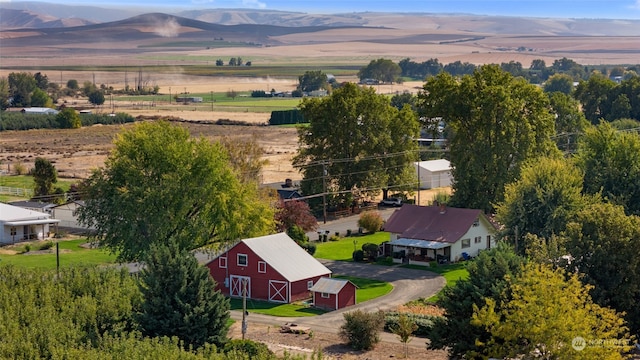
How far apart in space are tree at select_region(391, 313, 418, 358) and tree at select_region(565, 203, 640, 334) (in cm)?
688

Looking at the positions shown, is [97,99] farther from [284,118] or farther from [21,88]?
[284,118]

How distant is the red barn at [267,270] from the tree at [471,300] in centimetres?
1482

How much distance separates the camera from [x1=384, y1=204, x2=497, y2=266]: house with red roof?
62.7m

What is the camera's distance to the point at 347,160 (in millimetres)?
81125

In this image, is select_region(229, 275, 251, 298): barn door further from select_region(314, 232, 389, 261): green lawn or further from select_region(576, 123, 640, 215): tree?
select_region(576, 123, 640, 215): tree

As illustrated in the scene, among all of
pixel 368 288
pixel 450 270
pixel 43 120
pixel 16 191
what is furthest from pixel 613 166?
pixel 43 120

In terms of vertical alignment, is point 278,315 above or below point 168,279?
below

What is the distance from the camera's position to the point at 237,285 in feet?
178

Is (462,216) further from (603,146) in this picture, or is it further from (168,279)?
(168,279)

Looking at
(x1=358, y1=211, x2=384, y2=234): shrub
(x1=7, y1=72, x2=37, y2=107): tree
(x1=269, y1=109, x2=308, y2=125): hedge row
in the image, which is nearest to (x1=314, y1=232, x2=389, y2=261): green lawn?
(x1=358, y1=211, x2=384, y2=234): shrub

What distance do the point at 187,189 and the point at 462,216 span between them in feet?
57.7

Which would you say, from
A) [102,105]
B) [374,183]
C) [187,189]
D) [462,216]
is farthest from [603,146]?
[102,105]

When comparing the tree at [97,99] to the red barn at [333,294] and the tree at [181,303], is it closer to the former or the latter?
the red barn at [333,294]

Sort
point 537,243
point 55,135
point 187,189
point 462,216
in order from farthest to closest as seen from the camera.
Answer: point 55,135 → point 462,216 → point 187,189 → point 537,243
